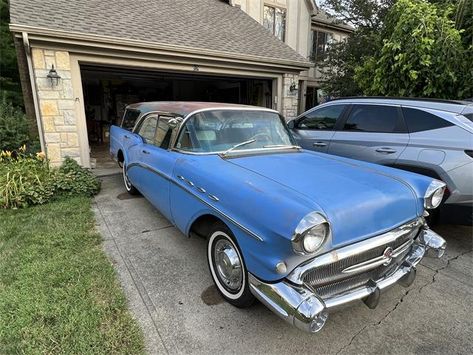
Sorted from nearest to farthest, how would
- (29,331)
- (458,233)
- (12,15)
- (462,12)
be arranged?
(29,331) < (458,233) < (12,15) < (462,12)

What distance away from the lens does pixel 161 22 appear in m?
7.69

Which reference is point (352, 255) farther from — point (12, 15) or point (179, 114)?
point (12, 15)

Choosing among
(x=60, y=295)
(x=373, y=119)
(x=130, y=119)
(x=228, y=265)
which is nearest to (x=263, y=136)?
(x=228, y=265)

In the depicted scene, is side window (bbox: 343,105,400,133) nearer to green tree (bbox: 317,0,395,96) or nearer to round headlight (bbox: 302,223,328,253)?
round headlight (bbox: 302,223,328,253)

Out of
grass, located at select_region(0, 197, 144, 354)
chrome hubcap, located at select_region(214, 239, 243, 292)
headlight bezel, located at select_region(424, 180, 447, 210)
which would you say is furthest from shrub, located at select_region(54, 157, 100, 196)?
headlight bezel, located at select_region(424, 180, 447, 210)

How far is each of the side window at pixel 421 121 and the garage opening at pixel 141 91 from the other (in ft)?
21.5

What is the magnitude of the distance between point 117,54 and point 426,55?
623 centimetres

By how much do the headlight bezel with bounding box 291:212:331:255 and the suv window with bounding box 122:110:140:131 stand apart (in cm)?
436

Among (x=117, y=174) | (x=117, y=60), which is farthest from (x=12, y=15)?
(x=117, y=174)

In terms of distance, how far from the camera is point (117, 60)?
6.33m

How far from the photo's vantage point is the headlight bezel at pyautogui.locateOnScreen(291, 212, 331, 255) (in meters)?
1.71

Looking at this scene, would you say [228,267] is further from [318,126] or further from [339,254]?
[318,126]

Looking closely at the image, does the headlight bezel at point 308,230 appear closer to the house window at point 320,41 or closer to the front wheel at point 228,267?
the front wheel at point 228,267

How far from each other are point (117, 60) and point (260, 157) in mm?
5044
